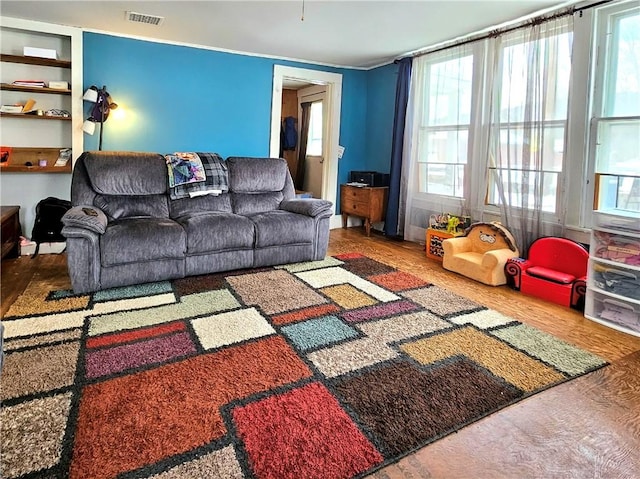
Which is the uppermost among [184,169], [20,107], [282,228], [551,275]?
[20,107]

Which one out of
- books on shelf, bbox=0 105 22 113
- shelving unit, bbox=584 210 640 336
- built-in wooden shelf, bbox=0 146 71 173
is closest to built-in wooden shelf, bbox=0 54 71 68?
books on shelf, bbox=0 105 22 113

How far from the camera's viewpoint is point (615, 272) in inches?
106

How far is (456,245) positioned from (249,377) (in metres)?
2.53

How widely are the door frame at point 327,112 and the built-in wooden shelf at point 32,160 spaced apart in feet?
7.50

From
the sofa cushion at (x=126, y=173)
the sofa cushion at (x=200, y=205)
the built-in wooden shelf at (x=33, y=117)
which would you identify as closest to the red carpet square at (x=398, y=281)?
the sofa cushion at (x=200, y=205)

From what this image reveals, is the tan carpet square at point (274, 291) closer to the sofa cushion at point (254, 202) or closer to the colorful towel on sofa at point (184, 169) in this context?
the sofa cushion at point (254, 202)

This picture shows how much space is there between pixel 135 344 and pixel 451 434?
158 centimetres

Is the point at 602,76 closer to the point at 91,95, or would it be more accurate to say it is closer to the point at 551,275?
the point at 551,275

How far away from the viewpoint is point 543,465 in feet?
4.79

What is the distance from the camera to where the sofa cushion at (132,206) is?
3496mm

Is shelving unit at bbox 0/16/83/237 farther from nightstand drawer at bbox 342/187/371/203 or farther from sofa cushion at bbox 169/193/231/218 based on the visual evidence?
nightstand drawer at bbox 342/187/371/203

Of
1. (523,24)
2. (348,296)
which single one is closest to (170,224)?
(348,296)

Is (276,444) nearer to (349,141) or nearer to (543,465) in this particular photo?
(543,465)

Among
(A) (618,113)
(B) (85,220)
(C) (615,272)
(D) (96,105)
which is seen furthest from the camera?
(D) (96,105)
